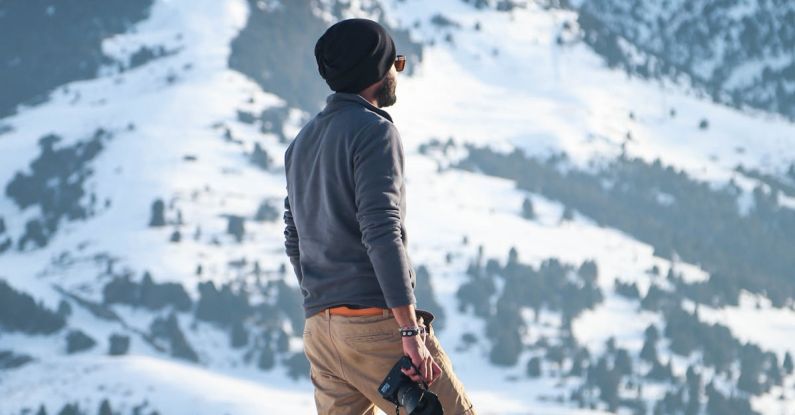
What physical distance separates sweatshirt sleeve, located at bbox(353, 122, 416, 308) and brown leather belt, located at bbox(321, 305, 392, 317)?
25 cm

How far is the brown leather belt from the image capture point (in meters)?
7.41

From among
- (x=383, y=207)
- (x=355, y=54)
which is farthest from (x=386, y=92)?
(x=383, y=207)

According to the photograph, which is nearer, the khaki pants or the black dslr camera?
the black dslr camera

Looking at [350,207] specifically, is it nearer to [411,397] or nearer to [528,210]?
[411,397]

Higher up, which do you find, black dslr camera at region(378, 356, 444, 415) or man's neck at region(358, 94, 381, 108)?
man's neck at region(358, 94, 381, 108)

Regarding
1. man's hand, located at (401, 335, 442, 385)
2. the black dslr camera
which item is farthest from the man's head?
the black dslr camera

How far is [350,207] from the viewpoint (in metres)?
7.41

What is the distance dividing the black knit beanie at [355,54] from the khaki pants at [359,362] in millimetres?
1312

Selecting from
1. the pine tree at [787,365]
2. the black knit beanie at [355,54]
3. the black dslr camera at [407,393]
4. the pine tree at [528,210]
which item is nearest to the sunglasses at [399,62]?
the black knit beanie at [355,54]

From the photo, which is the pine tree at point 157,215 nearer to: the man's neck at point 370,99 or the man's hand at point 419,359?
the man's neck at point 370,99

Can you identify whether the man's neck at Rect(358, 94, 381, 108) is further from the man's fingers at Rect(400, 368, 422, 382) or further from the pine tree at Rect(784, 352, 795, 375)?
the pine tree at Rect(784, 352, 795, 375)

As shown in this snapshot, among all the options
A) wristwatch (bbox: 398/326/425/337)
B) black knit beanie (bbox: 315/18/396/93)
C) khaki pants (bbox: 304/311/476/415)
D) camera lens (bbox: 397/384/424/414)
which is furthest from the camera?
black knit beanie (bbox: 315/18/396/93)

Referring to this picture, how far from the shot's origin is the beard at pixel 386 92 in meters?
7.68

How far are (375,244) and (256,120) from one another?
178 metres
